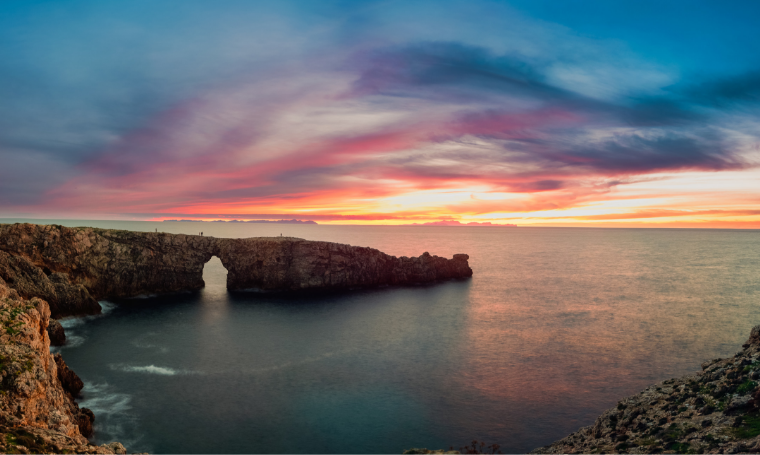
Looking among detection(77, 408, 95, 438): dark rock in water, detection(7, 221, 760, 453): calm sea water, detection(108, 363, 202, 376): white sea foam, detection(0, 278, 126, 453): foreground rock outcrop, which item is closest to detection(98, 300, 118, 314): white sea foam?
detection(7, 221, 760, 453): calm sea water

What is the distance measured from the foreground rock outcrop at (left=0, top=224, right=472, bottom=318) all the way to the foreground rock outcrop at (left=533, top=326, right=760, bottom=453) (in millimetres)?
72521

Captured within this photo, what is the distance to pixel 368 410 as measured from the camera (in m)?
38.9

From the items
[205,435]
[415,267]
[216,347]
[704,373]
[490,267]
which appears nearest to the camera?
[704,373]

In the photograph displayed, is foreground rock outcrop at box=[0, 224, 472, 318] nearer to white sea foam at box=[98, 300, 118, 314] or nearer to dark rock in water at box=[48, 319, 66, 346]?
white sea foam at box=[98, 300, 118, 314]

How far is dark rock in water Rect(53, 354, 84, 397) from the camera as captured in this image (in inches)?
1475

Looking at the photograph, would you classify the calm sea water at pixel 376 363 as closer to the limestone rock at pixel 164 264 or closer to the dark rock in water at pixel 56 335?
the dark rock in water at pixel 56 335

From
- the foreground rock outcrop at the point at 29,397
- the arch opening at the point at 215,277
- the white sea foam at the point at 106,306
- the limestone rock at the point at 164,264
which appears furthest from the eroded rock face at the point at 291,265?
the foreground rock outcrop at the point at 29,397

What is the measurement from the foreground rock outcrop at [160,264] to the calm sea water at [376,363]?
5.71 meters

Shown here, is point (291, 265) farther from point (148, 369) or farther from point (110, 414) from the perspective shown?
point (110, 414)

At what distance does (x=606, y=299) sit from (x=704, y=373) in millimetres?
79057

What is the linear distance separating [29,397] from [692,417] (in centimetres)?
3077

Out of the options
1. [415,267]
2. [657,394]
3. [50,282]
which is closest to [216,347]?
[50,282]

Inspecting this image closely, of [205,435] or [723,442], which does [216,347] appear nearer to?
[205,435]

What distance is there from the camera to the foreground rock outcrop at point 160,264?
226ft
